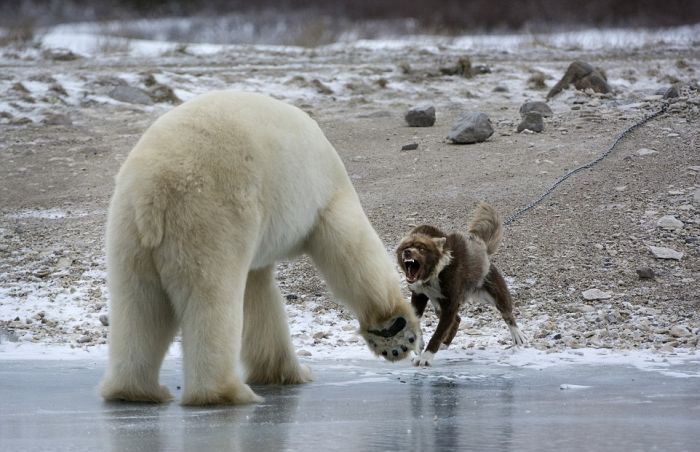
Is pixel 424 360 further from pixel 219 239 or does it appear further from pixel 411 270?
pixel 219 239

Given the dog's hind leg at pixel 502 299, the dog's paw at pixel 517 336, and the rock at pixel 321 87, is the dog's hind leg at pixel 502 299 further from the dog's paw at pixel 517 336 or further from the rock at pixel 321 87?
the rock at pixel 321 87

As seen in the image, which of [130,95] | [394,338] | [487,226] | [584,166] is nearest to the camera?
[394,338]

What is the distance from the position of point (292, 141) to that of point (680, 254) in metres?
4.33

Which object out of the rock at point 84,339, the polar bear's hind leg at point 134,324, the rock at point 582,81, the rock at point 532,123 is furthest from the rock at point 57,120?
the polar bear's hind leg at point 134,324

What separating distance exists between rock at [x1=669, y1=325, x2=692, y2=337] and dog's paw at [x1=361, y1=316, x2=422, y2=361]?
2.16 meters

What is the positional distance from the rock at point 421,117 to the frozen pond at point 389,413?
7797mm

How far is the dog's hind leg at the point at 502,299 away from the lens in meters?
7.26

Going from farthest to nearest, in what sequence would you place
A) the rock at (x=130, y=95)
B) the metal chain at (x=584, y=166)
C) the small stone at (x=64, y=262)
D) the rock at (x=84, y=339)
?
1. the rock at (x=130, y=95)
2. the metal chain at (x=584, y=166)
3. the small stone at (x=64, y=262)
4. the rock at (x=84, y=339)

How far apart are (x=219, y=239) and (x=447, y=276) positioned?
2649mm

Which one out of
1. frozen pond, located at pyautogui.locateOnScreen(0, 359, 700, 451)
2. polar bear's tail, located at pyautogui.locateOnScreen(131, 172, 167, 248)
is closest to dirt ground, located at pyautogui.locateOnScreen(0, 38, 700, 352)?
frozen pond, located at pyautogui.locateOnScreen(0, 359, 700, 451)

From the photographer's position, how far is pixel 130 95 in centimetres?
1673

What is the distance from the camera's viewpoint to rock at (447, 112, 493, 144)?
41.5ft

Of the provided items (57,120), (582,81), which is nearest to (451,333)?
(582,81)

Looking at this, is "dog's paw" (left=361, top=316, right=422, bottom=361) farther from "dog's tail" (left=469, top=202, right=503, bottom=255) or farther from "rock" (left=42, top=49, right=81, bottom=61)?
"rock" (left=42, top=49, right=81, bottom=61)
